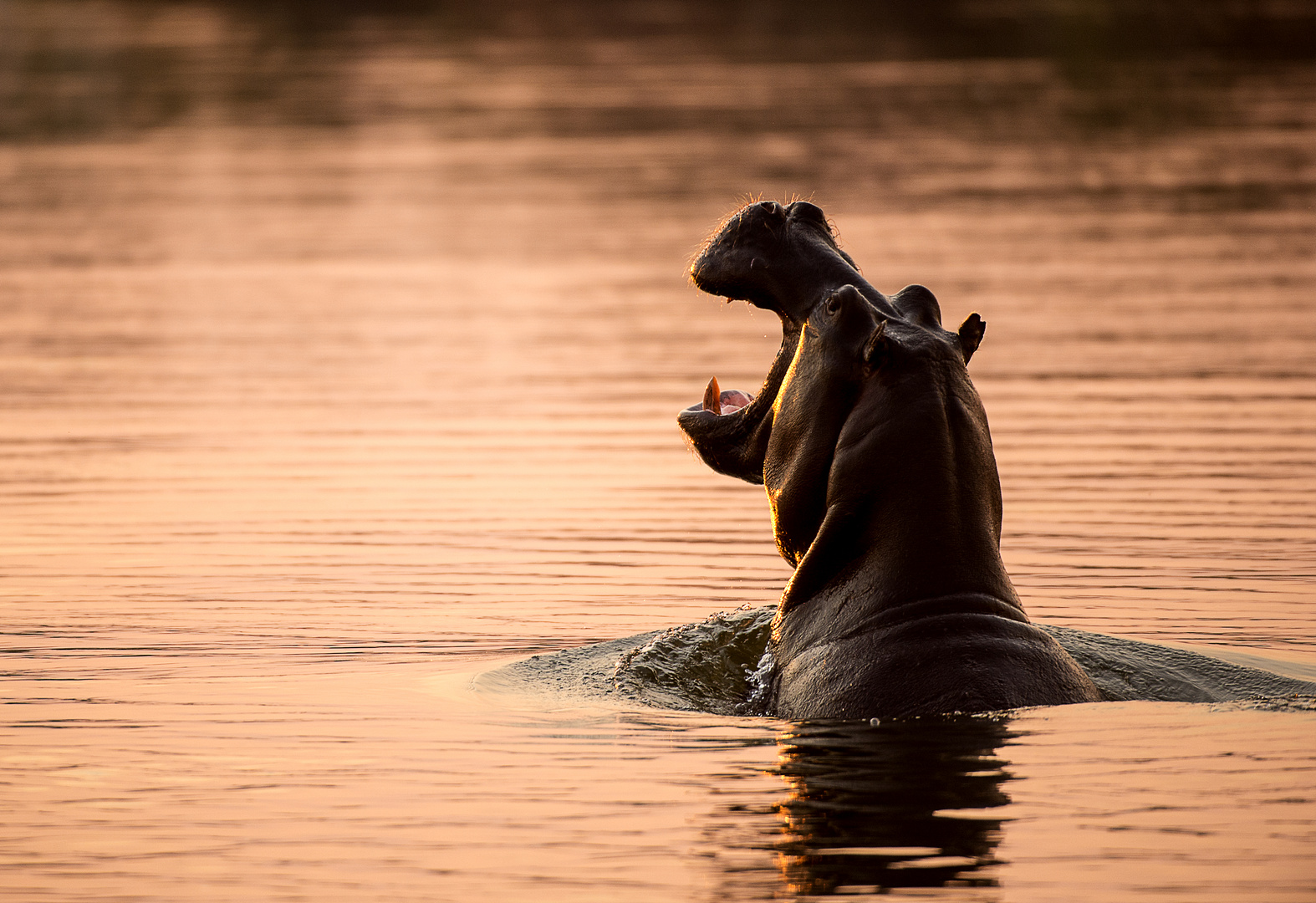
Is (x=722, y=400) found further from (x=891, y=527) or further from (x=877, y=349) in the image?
(x=891, y=527)

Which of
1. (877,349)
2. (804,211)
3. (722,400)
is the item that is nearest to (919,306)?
(877,349)

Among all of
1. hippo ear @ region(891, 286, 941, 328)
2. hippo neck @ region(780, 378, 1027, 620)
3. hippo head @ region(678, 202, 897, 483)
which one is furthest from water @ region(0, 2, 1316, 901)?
hippo ear @ region(891, 286, 941, 328)

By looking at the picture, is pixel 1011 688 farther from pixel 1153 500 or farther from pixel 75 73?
pixel 75 73

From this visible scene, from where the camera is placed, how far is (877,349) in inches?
→ 369

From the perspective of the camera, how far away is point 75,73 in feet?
215

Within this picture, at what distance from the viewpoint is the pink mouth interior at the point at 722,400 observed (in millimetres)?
10734

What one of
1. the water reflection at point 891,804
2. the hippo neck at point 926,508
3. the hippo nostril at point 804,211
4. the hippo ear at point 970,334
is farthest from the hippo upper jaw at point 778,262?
the water reflection at point 891,804

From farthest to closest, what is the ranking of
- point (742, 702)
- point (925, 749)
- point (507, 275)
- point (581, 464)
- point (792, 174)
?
point (792, 174), point (507, 275), point (581, 464), point (742, 702), point (925, 749)

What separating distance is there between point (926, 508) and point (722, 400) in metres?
2.00

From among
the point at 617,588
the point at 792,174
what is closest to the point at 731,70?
the point at 792,174

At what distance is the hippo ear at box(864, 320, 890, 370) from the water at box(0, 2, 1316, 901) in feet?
4.90

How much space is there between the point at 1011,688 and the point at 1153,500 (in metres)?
6.79

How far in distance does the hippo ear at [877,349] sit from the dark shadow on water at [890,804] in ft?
4.86

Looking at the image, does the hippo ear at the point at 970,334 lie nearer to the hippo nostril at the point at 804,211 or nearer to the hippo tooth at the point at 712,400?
the hippo nostril at the point at 804,211
